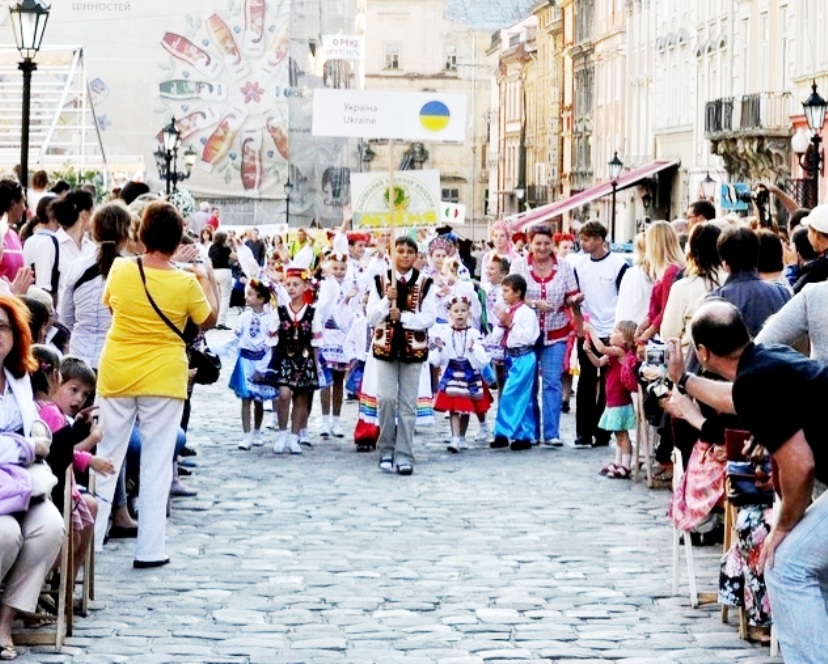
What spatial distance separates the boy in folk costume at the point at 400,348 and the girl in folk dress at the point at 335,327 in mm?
2039

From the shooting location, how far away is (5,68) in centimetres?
3881

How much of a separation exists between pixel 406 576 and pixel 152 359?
1.84 meters

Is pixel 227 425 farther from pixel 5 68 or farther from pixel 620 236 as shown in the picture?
pixel 620 236

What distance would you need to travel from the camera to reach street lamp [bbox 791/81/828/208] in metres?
31.0

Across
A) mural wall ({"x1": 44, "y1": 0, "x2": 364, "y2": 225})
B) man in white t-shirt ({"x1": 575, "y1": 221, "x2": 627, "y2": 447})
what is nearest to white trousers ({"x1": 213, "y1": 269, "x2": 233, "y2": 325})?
man in white t-shirt ({"x1": 575, "y1": 221, "x2": 627, "y2": 447})

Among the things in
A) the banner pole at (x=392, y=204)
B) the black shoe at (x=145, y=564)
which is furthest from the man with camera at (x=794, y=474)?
the banner pole at (x=392, y=204)

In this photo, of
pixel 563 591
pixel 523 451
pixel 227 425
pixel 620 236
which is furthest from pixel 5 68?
pixel 620 236

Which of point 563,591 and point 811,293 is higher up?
point 811,293

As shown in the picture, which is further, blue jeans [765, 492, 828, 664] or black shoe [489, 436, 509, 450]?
black shoe [489, 436, 509, 450]

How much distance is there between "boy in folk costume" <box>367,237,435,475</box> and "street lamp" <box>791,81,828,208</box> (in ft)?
51.4

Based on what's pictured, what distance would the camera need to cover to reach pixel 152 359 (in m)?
11.2

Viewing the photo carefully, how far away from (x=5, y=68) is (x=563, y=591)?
30065 mm

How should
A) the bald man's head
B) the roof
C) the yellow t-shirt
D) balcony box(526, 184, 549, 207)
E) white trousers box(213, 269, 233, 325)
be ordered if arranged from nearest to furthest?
the bald man's head → the yellow t-shirt → white trousers box(213, 269, 233, 325) → balcony box(526, 184, 549, 207) → the roof

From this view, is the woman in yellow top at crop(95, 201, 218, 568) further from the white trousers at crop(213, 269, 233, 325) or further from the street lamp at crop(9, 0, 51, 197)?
the white trousers at crop(213, 269, 233, 325)
